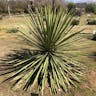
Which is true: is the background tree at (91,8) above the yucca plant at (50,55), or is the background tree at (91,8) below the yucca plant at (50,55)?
above

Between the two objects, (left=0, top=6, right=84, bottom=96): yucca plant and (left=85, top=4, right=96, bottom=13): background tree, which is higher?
(left=85, top=4, right=96, bottom=13): background tree

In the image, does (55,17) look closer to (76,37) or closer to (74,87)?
(76,37)

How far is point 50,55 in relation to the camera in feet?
24.5

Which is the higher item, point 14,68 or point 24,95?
point 14,68

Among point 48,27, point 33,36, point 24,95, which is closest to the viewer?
point 24,95

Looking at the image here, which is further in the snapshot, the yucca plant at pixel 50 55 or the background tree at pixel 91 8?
the background tree at pixel 91 8

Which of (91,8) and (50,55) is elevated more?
(91,8)

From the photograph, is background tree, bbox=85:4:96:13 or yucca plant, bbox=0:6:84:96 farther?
background tree, bbox=85:4:96:13

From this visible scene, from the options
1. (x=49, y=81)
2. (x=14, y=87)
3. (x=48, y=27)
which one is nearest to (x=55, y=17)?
(x=48, y=27)

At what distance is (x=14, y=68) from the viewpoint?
809 centimetres

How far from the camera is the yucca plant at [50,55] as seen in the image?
7094 mm

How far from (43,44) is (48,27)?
0.58 meters

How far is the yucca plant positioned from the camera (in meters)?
7.09

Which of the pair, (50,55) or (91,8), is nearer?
(50,55)
